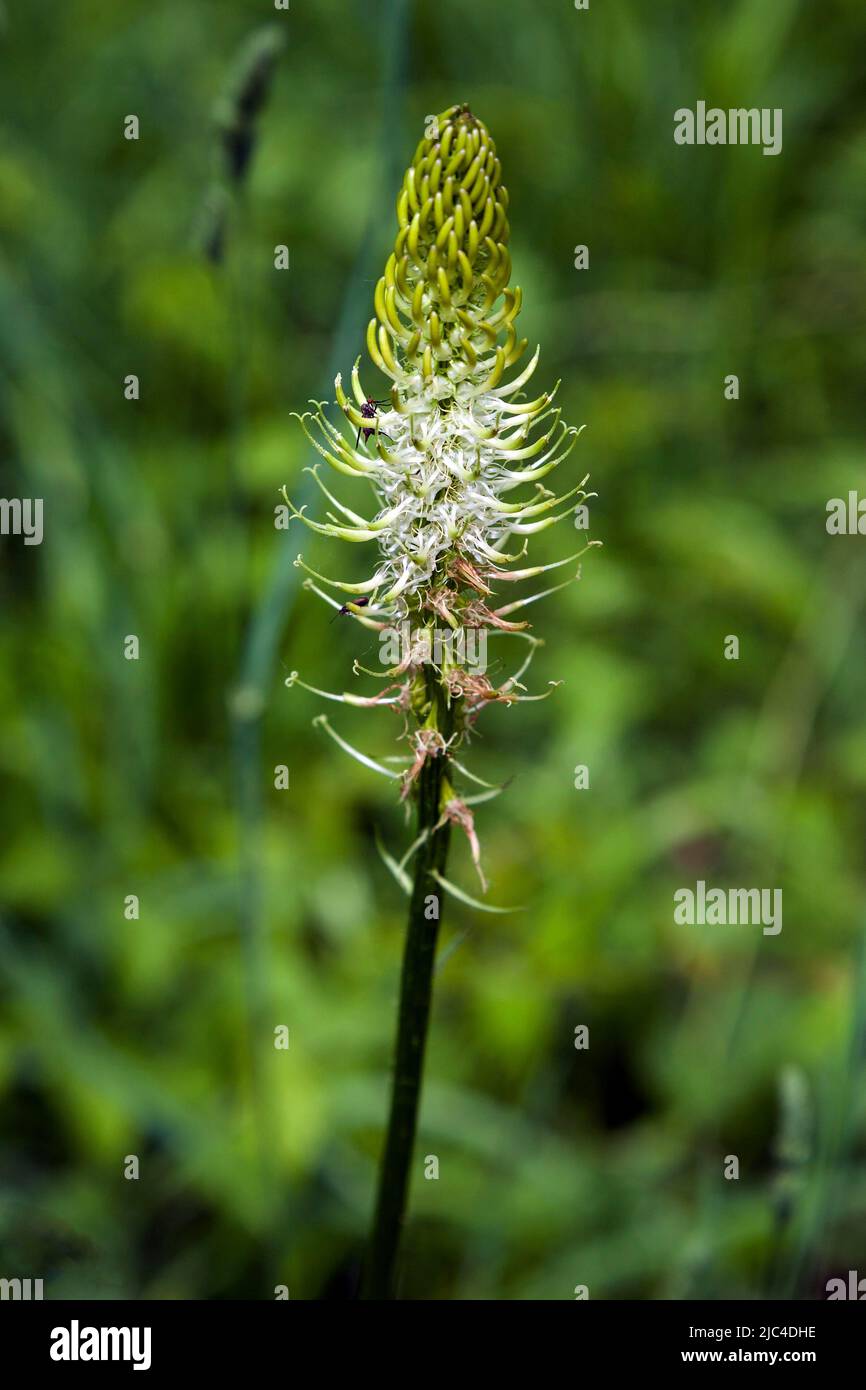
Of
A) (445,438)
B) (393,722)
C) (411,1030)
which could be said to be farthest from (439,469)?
(393,722)

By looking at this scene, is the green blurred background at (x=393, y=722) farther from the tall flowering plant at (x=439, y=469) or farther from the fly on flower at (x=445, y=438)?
the fly on flower at (x=445, y=438)

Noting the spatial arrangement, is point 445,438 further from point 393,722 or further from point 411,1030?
point 393,722

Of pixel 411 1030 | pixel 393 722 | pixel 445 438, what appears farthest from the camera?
pixel 393 722

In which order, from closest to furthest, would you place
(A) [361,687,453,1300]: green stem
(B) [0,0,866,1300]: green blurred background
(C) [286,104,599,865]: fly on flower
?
(C) [286,104,599,865]: fly on flower → (A) [361,687,453,1300]: green stem → (B) [0,0,866,1300]: green blurred background

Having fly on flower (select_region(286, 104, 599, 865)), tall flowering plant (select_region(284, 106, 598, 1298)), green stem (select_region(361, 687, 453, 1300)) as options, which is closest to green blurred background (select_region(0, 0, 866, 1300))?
green stem (select_region(361, 687, 453, 1300))

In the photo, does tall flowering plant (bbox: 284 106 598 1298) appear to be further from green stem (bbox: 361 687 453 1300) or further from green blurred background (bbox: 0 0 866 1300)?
green blurred background (bbox: 0 0 866 1300)


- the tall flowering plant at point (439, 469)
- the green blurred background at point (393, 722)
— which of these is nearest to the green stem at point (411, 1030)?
the tall flowering plant at point (439, 469)
